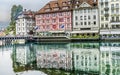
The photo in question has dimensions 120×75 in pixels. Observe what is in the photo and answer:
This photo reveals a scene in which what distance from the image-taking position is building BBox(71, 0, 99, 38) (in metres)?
81.4

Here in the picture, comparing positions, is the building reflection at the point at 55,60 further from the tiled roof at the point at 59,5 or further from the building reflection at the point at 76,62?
the tiled roof at the point at 59,5

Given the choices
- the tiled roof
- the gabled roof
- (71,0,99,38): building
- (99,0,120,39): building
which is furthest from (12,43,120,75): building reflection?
the gabled roof

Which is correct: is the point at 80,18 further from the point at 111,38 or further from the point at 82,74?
the point at 82,74

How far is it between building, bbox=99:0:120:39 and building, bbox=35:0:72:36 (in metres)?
10.5

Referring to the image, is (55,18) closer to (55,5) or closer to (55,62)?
(55,5)

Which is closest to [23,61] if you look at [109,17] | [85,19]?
[109,17]

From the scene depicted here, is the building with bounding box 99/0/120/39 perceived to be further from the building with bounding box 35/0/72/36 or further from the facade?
the facade

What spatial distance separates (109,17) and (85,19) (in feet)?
24.6

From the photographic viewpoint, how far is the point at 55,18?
9200 cm

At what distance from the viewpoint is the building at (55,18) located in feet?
290

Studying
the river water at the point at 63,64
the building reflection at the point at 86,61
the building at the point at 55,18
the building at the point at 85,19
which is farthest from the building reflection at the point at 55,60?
the building at the point at 55,18

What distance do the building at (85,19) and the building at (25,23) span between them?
75.2 ft

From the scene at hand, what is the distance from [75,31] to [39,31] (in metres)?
16.2

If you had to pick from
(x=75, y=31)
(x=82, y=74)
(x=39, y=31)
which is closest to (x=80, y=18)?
(x=75, y=31)
